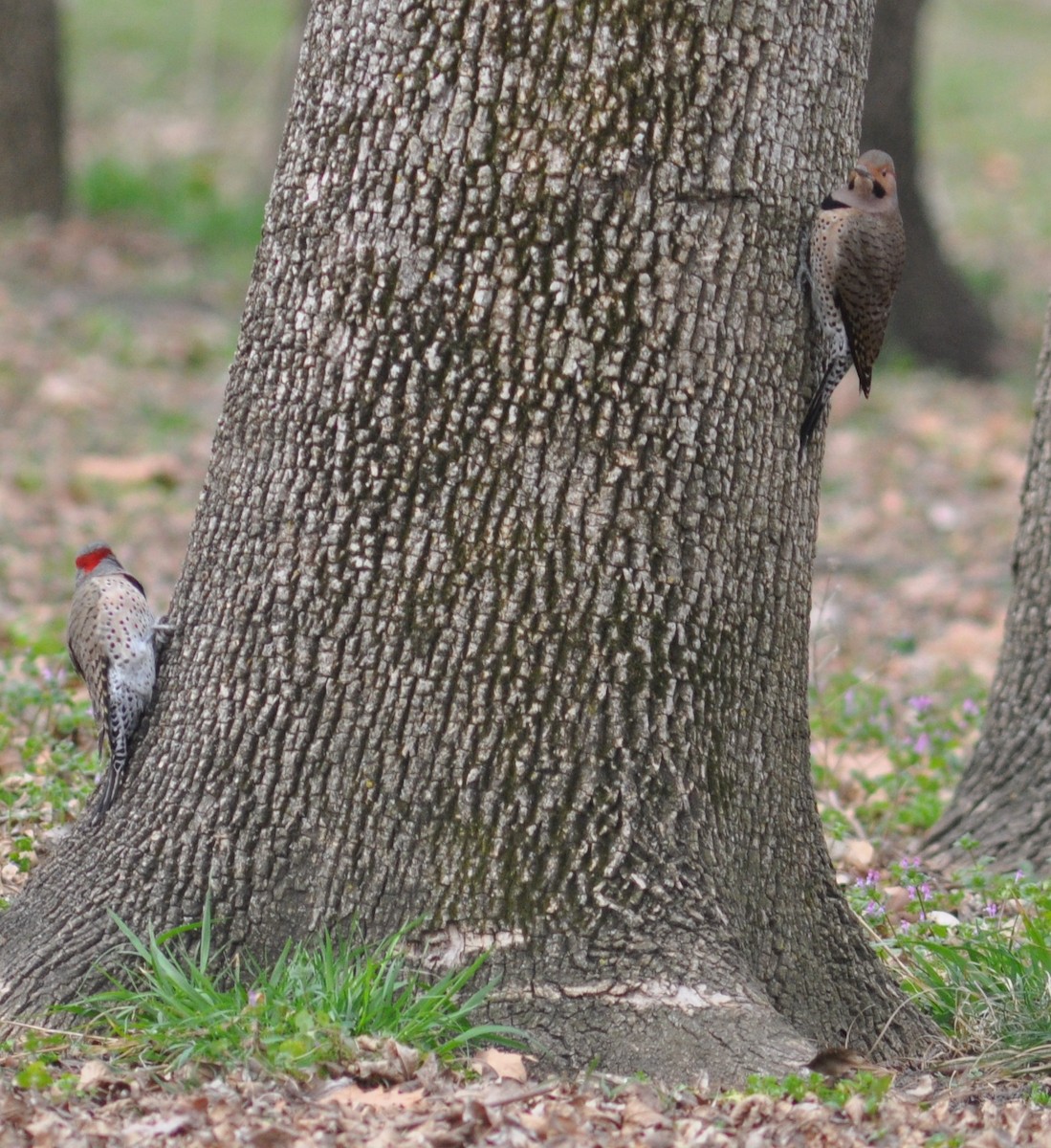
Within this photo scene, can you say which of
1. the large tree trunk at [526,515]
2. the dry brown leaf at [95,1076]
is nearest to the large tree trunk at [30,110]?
the large tree trunk at [526,515]

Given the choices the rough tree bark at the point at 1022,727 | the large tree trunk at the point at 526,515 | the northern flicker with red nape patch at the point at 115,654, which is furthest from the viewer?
the rough tree bark at the point at 1022,727

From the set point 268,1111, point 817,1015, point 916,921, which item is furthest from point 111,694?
point 916,921

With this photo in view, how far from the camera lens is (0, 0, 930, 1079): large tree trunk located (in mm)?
3365

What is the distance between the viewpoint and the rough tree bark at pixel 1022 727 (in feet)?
16.5

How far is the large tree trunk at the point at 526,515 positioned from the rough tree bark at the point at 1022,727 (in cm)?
176

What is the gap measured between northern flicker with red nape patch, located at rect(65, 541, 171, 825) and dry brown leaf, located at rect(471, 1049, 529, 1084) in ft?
3.76

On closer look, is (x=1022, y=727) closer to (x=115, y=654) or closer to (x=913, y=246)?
(x=115, y=654)

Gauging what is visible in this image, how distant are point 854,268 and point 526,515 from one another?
111cm

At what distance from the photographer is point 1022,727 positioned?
5.14m

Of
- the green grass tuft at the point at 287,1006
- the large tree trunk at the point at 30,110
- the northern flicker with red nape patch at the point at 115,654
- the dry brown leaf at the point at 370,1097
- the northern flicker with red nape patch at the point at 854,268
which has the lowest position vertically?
the dry brown leaf at the point at 370,1097

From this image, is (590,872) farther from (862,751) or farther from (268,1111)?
(862,751)

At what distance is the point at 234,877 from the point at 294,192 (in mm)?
1627

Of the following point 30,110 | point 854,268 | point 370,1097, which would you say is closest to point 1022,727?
point 854,268

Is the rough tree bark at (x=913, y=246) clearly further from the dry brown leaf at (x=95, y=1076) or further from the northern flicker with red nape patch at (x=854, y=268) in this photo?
the dry brown leaf at (x=95, y=1076)
